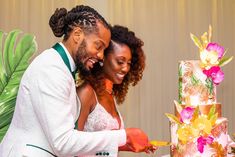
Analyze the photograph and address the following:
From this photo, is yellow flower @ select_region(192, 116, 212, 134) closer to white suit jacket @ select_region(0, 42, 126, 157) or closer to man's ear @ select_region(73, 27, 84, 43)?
white suit jacket @ select_region(0, 42, 126, 157)

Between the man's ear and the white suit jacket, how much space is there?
0.24 ft

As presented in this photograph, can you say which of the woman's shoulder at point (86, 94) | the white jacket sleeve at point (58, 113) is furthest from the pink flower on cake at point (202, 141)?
the white jacket sleeve at point (58, 113)

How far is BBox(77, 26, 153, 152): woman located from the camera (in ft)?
4.72

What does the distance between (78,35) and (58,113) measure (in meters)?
0.25

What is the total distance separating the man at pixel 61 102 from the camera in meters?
1.06

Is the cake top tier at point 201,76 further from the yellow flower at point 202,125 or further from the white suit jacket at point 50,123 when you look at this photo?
the white suit jacket at point 50,123

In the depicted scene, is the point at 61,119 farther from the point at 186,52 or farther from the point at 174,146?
the point at 186,52

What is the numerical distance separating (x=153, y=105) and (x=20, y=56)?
9.39ft

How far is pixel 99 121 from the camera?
A: 1446 millimetres

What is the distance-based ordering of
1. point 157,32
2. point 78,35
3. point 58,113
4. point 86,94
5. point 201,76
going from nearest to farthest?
point 58,113
point 78,35
point 86,94
point 201,76
point 157,32

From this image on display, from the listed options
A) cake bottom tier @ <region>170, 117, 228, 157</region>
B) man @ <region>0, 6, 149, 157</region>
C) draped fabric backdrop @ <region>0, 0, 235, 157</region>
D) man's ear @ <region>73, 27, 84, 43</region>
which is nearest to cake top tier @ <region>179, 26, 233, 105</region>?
cake bottom tier @ <region>170, 117, 228, 157</region>

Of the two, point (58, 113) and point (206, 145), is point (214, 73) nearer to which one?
point (206, 145)

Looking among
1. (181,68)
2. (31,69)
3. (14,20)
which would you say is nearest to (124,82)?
(181,68)

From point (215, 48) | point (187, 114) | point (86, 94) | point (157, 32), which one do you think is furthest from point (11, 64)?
point (157, 32)
